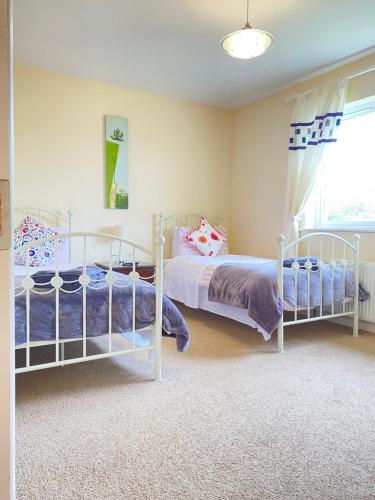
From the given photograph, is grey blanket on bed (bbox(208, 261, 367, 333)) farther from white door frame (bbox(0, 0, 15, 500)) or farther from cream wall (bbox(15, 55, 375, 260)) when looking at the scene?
white door frame (bbox(0, 0, 15, 500))

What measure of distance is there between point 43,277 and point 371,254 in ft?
8.96

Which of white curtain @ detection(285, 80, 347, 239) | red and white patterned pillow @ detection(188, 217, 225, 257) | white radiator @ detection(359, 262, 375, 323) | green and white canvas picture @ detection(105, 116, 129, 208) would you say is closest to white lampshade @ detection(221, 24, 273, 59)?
white curtain @ detection(285, 80, 347, 239)

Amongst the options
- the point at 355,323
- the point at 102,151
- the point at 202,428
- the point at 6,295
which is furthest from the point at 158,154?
the point at 6,295

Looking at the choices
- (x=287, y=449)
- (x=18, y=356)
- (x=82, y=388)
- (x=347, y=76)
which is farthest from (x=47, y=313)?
(x=347, y=76)

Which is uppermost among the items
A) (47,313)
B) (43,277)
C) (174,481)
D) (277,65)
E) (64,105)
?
(277,65)

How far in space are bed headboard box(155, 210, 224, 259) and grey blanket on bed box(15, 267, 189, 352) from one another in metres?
2.22

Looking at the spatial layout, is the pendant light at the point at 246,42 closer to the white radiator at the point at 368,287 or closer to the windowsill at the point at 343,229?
the windowsill at the point at 343,229

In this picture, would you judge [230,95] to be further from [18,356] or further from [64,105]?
[18,356]

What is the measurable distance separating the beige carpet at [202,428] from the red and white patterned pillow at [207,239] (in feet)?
5.84

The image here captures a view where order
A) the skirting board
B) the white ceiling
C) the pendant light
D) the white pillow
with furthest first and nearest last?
the white pillow
the skirting board
the white ceiling
the pendant light

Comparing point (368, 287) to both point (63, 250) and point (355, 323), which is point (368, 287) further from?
point (63, 250)

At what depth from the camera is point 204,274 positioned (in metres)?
3.44

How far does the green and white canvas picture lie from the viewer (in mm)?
4133

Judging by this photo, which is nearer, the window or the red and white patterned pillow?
the window
